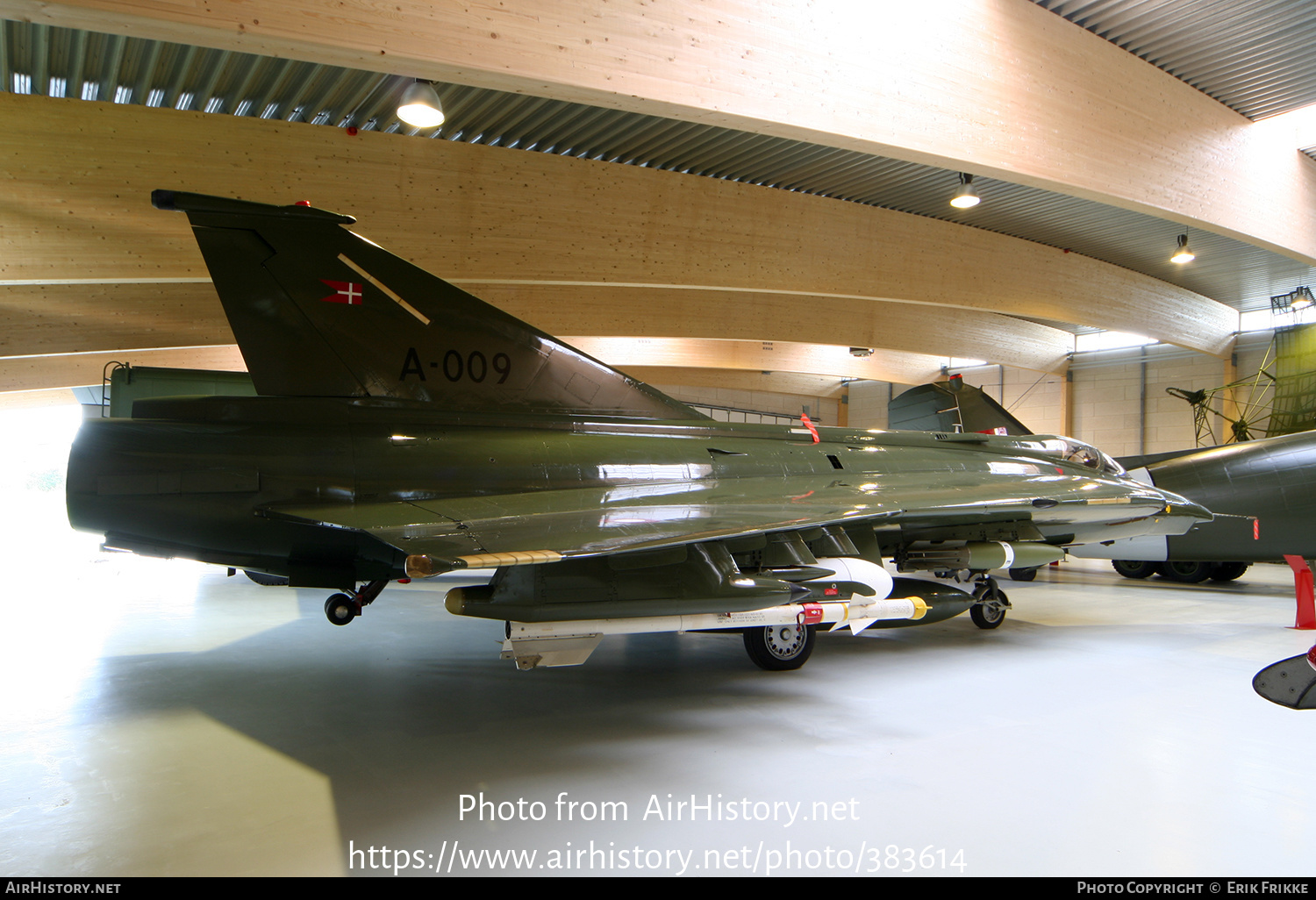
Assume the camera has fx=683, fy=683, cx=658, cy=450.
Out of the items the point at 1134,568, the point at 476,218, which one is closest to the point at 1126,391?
the point at 1134,568

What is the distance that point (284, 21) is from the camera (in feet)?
14.5

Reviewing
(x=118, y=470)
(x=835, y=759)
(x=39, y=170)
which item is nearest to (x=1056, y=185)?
(x=835, y=759)

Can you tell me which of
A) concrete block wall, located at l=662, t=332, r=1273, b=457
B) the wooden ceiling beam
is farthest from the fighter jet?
concrete block wall, located at l=662, t=332, r=1273, b=457

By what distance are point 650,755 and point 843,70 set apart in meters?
5.78

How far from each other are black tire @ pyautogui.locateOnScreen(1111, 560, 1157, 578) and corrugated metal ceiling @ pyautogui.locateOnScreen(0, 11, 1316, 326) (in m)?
6.09

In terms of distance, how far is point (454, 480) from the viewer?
200 inches

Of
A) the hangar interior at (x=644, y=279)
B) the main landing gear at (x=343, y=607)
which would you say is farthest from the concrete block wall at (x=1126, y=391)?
the main landing gear at (x=343, y=607)

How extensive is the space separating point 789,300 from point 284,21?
450 inches

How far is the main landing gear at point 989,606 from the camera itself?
794 centimetres

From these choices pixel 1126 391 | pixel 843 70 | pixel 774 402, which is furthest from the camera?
pixel 774 402

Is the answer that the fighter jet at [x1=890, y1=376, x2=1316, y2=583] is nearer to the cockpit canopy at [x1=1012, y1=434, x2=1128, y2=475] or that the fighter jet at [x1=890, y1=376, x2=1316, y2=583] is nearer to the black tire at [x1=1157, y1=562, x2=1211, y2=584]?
the black tire at [x1=1157, y1=562, x2=1211, y2=584]

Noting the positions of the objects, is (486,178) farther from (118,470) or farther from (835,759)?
(835,759)

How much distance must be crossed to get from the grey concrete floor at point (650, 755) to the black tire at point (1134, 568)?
6009mm

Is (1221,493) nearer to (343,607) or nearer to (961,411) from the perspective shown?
(961,411)
